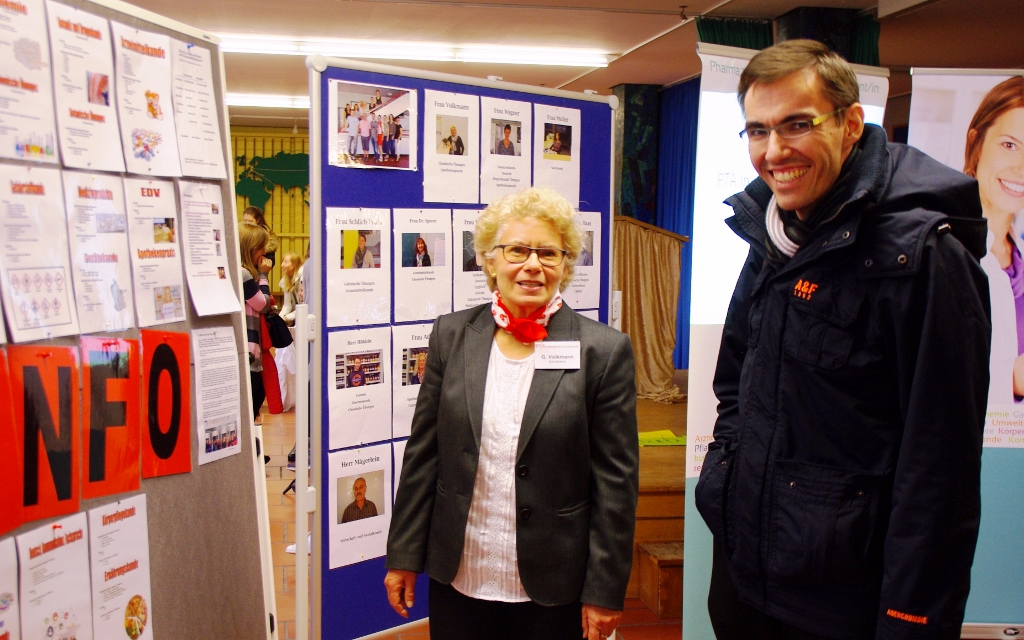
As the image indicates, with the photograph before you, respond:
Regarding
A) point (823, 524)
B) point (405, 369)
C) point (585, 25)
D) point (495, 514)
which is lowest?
point (495, 514)

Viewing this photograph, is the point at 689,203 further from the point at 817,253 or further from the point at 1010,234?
the point at 817,253

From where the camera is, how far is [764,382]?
1.58 meters

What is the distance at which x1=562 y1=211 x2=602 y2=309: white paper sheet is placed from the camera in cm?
292

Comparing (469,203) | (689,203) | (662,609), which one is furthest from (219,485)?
(689,203)

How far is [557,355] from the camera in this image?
179 cm

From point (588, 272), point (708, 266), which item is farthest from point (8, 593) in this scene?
point (708, 266)

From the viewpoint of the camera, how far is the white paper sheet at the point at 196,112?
6.55 feet

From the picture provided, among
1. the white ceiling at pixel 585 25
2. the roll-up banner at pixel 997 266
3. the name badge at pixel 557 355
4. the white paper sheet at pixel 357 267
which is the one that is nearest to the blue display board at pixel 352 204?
the white paper sheet at pixel 357 267

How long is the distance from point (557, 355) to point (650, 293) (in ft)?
17.3

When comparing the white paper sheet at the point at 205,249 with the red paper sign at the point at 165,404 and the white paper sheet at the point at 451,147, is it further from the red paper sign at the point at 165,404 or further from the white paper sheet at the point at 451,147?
the white paper sheet at the point at 451,147

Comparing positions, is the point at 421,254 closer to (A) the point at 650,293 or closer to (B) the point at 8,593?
(B) the point at 8,593

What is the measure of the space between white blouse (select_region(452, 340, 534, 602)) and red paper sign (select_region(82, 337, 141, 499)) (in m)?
0.80

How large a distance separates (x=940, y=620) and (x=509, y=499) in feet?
2.80

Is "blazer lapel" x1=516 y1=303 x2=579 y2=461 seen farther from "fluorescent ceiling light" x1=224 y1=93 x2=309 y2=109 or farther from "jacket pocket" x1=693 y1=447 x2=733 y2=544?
"fluorescent ceiling light" x1=224 y1=93 x2=309 y2=109
